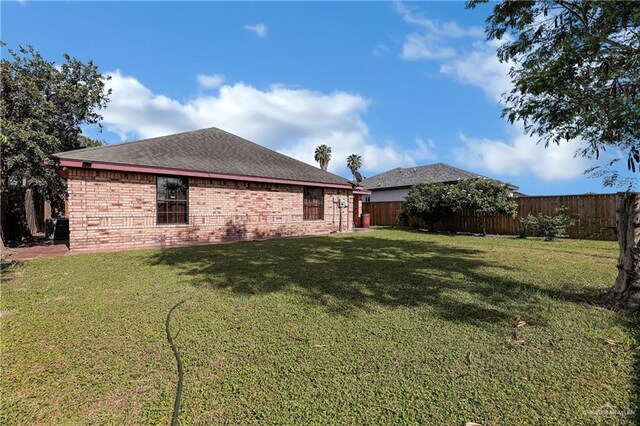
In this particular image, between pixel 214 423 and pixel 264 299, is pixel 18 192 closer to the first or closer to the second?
pixel 264 299

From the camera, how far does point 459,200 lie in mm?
15328

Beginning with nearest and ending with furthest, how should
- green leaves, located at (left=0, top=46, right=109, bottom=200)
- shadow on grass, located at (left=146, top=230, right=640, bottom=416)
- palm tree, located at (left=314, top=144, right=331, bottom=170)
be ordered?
1. shadow on grass, located at (left=146, top=230, right=640, bottom=416)
2. green leaves, located at (left=0, top=46, right=109, bottom=200)
3. palm tree, located at (left=314, top=144, right=331, bottom=170)

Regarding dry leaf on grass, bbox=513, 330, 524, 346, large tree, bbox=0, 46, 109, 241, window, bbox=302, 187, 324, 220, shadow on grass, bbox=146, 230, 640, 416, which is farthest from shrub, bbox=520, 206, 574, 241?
large tree, bbox=0, 46, 109, 241

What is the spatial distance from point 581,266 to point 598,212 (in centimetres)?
784

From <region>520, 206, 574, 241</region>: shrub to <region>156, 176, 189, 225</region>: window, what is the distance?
578 inches

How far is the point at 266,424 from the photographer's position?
6.37ft

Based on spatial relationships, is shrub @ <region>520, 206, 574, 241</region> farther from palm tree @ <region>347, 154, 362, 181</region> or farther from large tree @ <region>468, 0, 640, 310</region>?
palm tree @ <region>347, 154, 362, 181</region>

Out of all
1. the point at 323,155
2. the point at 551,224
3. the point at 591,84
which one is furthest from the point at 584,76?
the point at 323,155

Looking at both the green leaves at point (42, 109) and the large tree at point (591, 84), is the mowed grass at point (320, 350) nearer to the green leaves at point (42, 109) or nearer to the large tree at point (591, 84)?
the large tree at point (591, 84)

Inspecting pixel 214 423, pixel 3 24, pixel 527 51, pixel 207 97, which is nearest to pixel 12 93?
pixel 3 24

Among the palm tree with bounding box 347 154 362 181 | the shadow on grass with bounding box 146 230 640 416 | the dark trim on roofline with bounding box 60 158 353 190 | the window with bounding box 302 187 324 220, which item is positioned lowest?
the shadow on grass with bounding box 146 230 640 416

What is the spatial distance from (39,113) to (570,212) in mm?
22120

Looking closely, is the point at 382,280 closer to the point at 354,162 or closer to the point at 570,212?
the point at 570,212

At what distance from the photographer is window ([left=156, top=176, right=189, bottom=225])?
10789 mm
